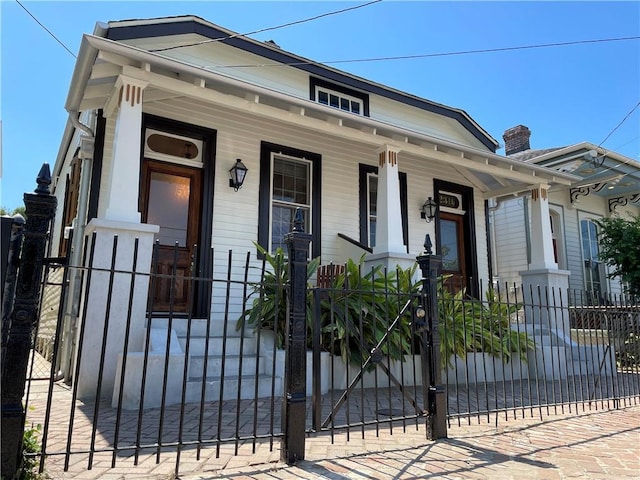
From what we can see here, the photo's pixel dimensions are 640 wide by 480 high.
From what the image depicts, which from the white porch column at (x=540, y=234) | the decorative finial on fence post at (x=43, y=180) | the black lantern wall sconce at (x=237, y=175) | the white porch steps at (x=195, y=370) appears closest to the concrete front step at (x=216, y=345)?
the white porch steps at (x=195, y=370)

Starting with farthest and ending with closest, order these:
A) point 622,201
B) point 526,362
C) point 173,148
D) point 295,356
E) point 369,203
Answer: point 622,201 → point 369,203 → point 173,148 → point 526,362 → point 295,356

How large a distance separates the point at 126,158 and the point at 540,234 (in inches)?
320

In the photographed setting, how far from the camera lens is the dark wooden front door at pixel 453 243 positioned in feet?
33.1

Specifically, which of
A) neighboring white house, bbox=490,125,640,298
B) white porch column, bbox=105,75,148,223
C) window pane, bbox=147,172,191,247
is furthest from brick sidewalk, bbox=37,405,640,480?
neighboring white house, bbox=490,125,640,298

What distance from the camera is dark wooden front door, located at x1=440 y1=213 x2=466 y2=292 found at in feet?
33.1

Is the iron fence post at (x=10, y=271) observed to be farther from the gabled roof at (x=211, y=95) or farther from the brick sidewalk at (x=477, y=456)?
the gabled roof at (x=211, y=95)

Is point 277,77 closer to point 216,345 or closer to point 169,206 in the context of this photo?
point 169,206

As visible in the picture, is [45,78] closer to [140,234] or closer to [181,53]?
[181,53]

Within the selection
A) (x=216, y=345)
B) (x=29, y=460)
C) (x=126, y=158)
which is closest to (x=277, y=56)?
(x=126, y=158)

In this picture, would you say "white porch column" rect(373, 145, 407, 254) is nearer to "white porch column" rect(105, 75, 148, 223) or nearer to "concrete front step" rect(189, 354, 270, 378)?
"concrete front step" rect(189, 354, 270, 378)

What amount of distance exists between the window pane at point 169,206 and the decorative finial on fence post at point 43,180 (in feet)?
14.1

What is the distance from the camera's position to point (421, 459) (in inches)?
→ 124

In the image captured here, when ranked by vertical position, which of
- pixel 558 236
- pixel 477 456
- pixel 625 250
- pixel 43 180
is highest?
pixel 558 236

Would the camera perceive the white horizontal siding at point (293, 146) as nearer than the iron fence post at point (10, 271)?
No
